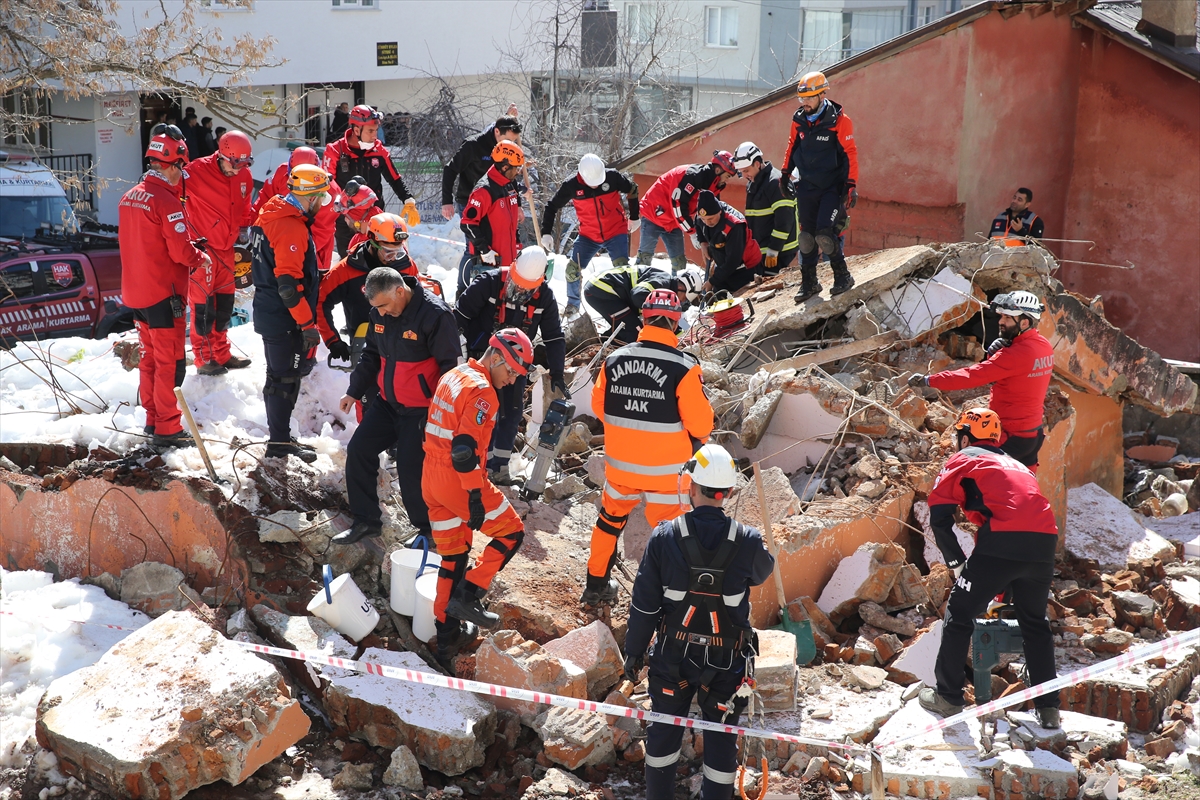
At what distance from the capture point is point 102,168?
1939 centimetres

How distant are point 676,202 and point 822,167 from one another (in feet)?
6.24

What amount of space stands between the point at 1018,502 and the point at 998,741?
127 cm

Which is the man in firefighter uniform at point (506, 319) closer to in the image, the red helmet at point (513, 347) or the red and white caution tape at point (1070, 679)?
the red helmet at point (513, 347)

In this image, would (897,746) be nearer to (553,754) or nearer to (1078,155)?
(553,754)

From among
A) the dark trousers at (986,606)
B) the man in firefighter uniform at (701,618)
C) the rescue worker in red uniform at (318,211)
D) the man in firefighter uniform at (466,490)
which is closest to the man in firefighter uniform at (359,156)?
the rescue worker in red uniform at (318,211)

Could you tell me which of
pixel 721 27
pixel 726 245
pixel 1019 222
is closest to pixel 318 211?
pixel 726 245

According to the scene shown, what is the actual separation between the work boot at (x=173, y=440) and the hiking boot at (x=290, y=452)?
48 cm

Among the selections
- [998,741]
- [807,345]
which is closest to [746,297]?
[807,345]

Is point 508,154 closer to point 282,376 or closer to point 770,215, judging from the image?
point 282,376

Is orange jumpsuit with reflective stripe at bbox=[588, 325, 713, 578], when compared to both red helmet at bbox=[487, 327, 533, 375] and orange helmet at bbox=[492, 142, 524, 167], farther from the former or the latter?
orange helmet at bbox=[492, 142, 524, 167]

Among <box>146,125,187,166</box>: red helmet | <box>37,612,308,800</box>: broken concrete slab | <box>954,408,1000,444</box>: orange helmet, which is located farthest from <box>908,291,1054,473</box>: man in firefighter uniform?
<box>146,125,187,166</box>: red helmet

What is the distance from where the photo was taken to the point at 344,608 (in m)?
5.70

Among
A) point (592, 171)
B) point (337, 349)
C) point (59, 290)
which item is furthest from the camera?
point (59, 290)

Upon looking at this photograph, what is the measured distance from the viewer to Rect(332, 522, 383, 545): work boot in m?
6.20
